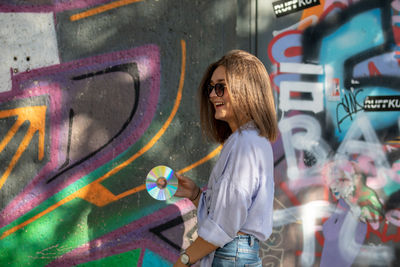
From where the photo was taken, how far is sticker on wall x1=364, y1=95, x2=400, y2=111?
12.0 ft

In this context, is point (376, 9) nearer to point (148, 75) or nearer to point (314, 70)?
point (314, 70)

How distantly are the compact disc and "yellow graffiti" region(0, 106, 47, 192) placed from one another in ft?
4.30

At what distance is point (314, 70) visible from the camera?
359cm

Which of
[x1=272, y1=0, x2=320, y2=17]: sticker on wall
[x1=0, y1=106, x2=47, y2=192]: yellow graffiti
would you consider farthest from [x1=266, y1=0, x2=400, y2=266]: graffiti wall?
[x1=0, y1=106, x2=47, y2=192]: yellow graffiti

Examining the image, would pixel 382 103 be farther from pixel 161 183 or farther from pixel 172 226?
pixel 161 183

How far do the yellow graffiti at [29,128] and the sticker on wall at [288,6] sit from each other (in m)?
2.11

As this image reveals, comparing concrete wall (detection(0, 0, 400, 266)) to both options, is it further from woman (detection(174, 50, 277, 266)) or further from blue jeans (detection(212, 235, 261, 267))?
blue jeans (detection(212, 235, 261, 267))

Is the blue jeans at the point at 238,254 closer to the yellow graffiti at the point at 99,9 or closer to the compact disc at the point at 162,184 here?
the compact disc at the point at 162,184

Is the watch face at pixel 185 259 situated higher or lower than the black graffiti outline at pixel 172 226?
higher

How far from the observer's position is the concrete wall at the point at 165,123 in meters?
3.12

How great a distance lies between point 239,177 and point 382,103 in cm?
247

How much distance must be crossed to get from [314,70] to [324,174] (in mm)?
926

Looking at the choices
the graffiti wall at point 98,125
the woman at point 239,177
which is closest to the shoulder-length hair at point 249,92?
the woman at point 239,177

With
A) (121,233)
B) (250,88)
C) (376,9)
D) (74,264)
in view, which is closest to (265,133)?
(250,88)
